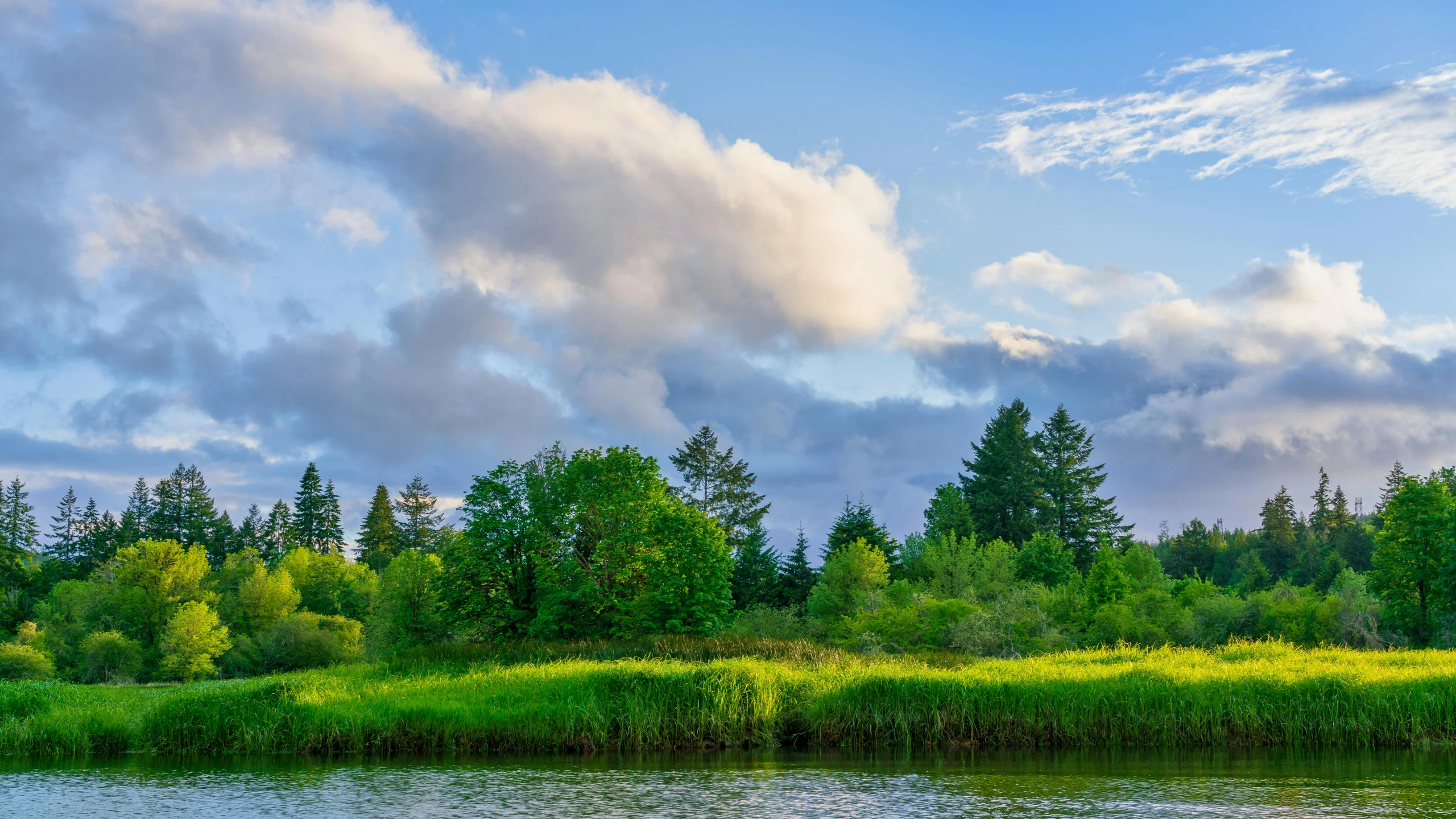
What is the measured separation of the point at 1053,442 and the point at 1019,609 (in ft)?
186

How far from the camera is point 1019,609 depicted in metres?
54.5

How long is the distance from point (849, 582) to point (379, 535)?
86.5m

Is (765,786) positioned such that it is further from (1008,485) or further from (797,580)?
(1008,485)

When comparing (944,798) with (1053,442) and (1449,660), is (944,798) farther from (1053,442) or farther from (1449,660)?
(1053,442)

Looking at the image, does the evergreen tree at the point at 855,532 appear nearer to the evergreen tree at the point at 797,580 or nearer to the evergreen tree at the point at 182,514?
the evergreen tree at the point at 797,580

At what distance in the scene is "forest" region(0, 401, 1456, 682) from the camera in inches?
2101

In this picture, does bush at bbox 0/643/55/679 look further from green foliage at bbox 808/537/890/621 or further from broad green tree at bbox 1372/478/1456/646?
broad green tree at bbox 1372/478/1456/646

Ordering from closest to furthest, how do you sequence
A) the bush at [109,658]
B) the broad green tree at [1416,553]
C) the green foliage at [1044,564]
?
1. the broad green tree at [1416,553]
2. the green foliage at [1044,564]
3. the bush at [109,658]

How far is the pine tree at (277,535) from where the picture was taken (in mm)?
124125

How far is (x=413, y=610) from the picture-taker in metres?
71.6

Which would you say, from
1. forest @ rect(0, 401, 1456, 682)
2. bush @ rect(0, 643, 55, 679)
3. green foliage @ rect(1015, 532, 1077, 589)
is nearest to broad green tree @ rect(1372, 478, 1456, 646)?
forest @ rect(0, 401, 1456, 682)

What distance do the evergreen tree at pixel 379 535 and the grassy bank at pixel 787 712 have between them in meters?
100

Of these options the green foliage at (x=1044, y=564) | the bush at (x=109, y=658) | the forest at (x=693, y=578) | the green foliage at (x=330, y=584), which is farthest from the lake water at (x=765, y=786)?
the green foliage at (x=330, y=584)

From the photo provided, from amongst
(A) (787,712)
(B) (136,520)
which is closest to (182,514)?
(B) (136,520)
